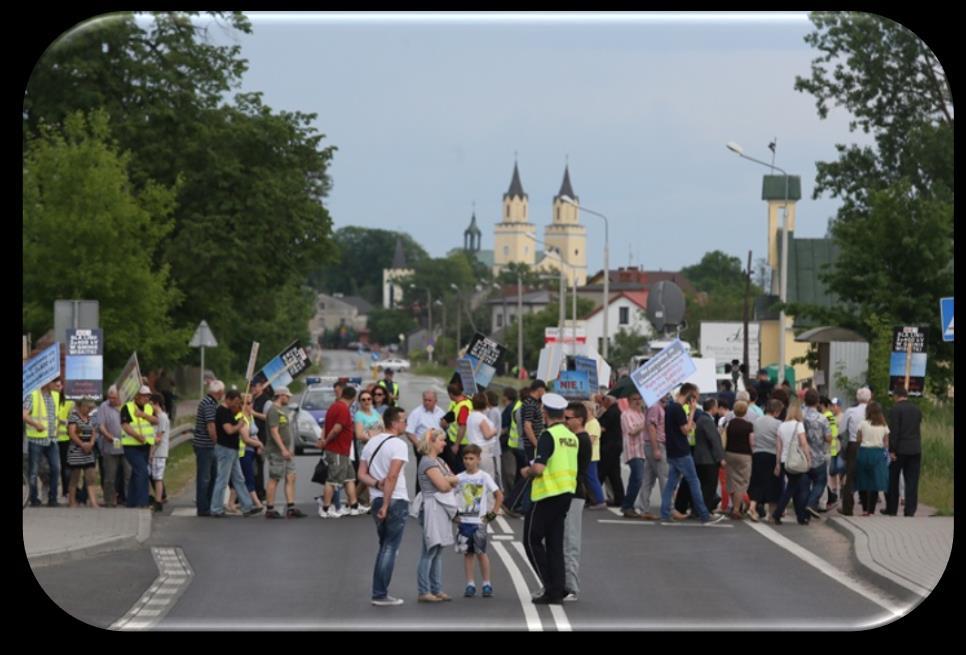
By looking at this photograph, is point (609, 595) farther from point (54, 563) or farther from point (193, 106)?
point (193, 106)

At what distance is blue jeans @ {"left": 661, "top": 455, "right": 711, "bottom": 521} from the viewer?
22234 millimetres

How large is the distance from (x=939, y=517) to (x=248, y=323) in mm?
45366

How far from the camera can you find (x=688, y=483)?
74.7 ft

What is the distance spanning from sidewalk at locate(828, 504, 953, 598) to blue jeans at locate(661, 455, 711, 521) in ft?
5.38

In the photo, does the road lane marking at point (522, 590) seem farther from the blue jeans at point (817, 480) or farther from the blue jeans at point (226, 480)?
the blue jeans at point (817, 480)

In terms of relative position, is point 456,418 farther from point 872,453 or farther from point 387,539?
point 387,539

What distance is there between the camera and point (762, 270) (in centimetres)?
12825

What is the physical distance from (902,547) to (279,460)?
837 cm

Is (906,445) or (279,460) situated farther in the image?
(279,460)

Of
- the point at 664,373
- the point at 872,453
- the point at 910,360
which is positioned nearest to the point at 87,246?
the point at 664,373

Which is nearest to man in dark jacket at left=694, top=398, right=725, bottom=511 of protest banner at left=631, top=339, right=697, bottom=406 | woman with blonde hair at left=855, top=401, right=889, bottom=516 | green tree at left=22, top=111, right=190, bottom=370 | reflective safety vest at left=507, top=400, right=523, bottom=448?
protest banner at left=631, top=339, right=697, bottom=406

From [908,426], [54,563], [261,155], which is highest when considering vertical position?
[261,155]

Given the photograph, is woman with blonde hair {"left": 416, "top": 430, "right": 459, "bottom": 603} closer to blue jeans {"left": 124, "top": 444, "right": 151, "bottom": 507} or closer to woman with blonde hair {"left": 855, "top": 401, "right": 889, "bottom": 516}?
blue jeans {"left": 124, "top": 444, "right": 151, "bottom": 507}
